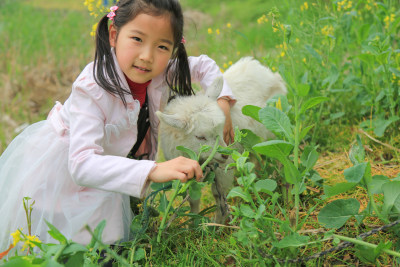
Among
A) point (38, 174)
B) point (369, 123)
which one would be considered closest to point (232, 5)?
point (369, 123)

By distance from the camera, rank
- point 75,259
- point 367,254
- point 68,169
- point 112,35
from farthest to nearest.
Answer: point 112,35 → point 68,169 → point 367,254 → point 75,259

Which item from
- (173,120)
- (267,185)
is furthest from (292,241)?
(173,120)

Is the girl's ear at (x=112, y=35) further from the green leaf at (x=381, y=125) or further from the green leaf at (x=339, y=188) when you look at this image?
the green leaf at (x=381, y=125)

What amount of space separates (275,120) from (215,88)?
895mm

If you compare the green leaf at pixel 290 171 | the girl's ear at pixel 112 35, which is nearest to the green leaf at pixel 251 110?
the green leaf at pixel 290 171

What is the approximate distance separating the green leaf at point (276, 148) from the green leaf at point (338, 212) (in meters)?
0.34

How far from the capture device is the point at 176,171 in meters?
1.97

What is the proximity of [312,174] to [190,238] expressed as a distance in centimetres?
85

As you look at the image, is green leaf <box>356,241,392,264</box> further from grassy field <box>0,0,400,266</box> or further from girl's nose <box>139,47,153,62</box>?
girl's nose <box>139,47,153,62</box>

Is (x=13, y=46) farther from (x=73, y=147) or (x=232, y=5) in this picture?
(x=73, y=147)

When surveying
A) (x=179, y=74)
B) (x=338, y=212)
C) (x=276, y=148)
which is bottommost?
(x=338, y=212)

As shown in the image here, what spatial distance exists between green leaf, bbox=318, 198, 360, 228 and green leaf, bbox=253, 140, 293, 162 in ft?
1.12

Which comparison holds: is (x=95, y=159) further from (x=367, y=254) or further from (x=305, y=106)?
(x=367, y=254)

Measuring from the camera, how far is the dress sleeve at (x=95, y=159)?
2.01 meters
